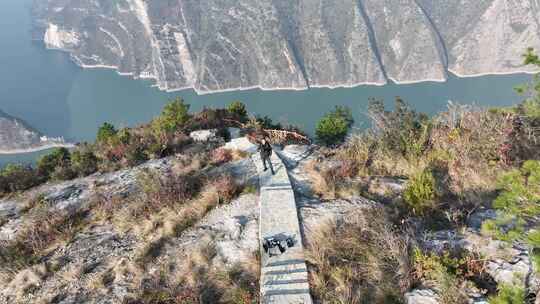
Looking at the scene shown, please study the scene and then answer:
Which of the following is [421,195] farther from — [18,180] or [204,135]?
[18,180]

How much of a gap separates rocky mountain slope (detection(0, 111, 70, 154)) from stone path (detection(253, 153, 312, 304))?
14638cm

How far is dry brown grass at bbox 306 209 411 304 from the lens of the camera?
7575mm

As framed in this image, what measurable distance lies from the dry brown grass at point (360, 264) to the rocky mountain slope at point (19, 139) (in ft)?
493

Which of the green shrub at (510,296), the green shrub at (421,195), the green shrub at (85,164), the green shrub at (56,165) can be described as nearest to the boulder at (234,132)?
the green shrub at (85,164)

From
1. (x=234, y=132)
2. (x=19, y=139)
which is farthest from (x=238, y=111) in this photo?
(x=19, y=139)

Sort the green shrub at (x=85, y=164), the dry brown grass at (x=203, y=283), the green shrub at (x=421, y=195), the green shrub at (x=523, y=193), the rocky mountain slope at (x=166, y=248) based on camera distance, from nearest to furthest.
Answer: the green shrub at (x=523, y=193) → the rocky mountain slope at (x=166, y=248) → the dry brown grass at (x=203, y=283) → the green shrub at (x=421, y=195) → the green shrub at (x=85, y=164)

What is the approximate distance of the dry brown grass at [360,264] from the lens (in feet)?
24.9

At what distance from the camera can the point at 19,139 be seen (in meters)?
133

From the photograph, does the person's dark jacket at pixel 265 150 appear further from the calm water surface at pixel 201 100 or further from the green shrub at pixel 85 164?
the calm water surface at pixel 201 100

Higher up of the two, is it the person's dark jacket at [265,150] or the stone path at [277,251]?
the person's dark jacket at [265,150]

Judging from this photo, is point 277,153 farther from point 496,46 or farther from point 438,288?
point 496,46

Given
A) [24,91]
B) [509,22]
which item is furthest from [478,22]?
[24,91]

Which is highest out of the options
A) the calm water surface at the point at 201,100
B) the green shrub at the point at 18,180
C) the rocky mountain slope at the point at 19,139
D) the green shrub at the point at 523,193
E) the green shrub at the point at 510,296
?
the green shrub at the point at 523,193

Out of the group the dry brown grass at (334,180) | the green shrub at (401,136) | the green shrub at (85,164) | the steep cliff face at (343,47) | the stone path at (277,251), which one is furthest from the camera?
the steep cliff face at (343,47)
